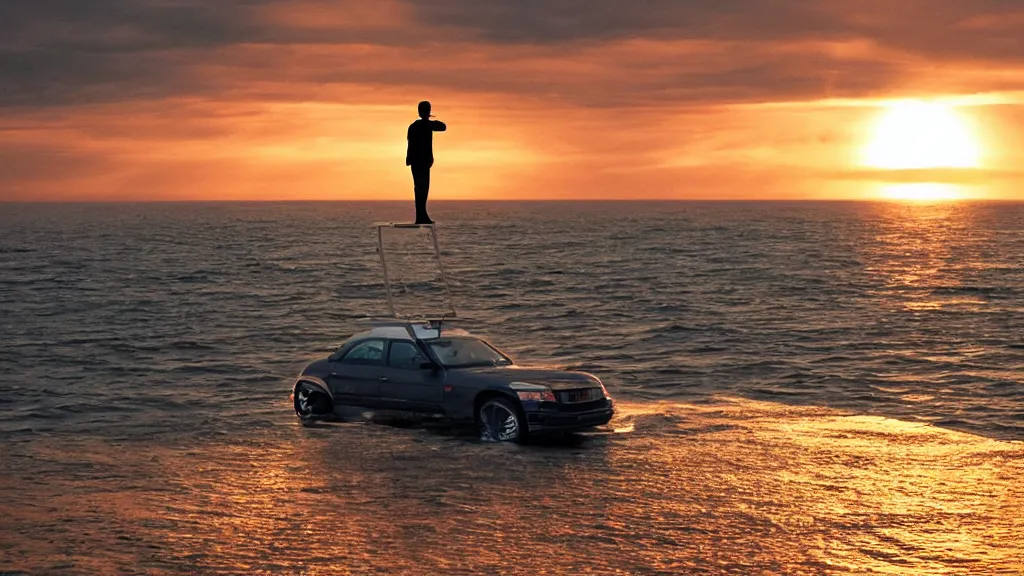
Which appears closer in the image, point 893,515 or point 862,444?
point 893,515

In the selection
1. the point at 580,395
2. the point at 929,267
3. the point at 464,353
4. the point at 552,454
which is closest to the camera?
the point at 552,454

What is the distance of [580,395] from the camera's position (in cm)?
1780

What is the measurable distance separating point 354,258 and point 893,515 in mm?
87449

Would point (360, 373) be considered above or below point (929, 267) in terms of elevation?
above

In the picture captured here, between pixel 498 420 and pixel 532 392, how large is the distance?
29.0 inches

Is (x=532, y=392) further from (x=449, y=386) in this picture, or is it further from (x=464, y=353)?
(x=464, y=353)

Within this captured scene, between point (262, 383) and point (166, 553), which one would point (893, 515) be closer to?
point (166, 553)

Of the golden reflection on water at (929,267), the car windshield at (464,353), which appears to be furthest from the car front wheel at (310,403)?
the golden reflection on water at (929,267)

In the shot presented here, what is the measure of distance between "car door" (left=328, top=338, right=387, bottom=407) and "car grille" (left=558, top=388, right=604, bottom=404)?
315 centimetres

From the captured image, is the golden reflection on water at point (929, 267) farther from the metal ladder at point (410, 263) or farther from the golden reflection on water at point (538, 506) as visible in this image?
the golden reflection on water at point (538, 506)

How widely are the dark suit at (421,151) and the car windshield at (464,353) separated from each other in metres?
2.15

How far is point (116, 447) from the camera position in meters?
18.0

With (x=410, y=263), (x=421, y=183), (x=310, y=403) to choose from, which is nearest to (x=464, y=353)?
(x=410, y=263)

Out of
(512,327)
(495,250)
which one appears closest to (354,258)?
(495,250)
